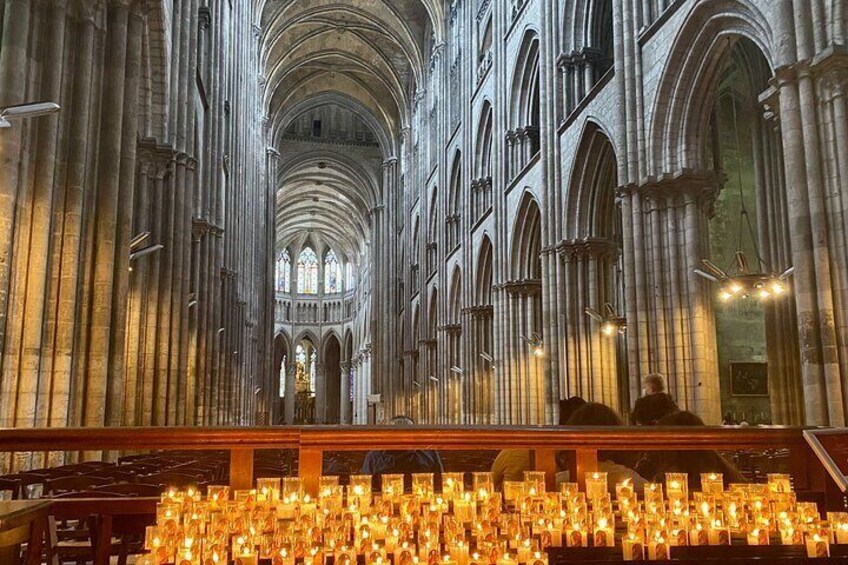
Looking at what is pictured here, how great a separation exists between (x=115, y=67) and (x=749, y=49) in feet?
53.4

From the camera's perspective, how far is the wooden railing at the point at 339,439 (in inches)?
150

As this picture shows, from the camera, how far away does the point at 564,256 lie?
19.5m

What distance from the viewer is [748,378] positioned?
66.5 feet

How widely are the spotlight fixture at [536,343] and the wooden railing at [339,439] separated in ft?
60.7

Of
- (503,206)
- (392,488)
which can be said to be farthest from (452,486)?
(503,206)

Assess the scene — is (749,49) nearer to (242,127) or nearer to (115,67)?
(115,67)

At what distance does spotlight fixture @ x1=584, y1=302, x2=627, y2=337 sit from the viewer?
690 inches

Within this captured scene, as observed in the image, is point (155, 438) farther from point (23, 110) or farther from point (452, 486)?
point (23, 110)

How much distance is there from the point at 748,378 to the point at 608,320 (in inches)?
214

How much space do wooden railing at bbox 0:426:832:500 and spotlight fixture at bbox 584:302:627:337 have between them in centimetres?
1344

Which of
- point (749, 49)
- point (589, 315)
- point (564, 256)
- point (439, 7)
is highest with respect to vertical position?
point (439, 7)

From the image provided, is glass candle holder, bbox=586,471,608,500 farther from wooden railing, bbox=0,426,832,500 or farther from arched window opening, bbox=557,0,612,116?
arched window opening, bbox=557,0,612,116

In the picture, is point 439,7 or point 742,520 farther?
point 439,7

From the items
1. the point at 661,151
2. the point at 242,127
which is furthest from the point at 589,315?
the point at 242,127
